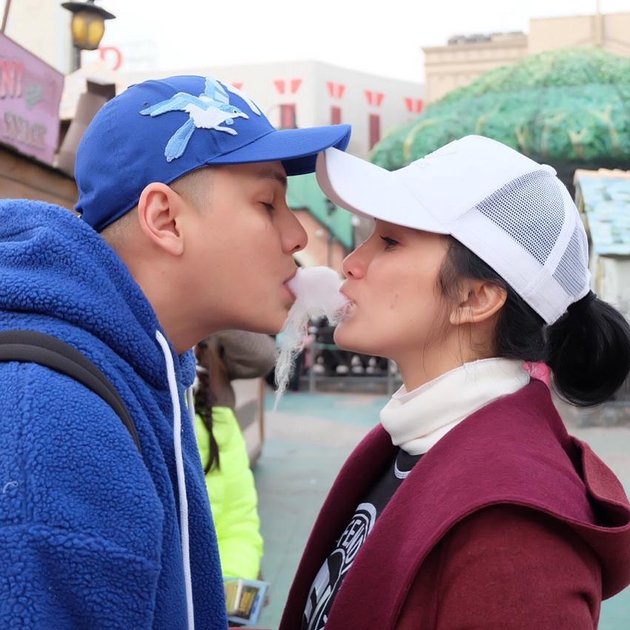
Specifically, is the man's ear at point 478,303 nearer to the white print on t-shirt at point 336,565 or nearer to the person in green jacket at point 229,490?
→ the white print on t-shirt at point 336,565

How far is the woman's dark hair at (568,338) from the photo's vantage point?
59.4 inches

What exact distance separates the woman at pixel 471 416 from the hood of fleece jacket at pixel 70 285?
0.51 meters

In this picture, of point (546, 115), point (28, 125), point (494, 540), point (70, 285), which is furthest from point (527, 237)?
point (546, 115)

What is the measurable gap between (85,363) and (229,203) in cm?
47

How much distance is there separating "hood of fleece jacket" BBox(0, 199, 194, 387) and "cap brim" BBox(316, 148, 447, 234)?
53 cm

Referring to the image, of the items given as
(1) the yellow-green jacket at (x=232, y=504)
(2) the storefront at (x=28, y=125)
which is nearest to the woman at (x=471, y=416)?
(1) the yellow-green jacket at (x=232, y=504)

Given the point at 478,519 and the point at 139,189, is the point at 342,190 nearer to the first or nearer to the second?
the point at 139,189

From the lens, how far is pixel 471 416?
4.63 ft

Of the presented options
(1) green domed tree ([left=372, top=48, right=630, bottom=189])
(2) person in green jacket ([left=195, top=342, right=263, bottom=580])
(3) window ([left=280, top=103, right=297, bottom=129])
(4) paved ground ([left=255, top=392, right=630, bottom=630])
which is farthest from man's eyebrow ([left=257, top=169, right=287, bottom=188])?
(3) window ([left=280, top=103, right=297, bottom=129])

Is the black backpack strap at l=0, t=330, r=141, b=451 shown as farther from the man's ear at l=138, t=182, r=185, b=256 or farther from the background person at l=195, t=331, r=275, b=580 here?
the background person at l=195, t=331, r=275, b=580

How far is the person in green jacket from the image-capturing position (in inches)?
113

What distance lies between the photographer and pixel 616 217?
33.3 ft

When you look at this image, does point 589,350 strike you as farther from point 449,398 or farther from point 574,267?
point 449,398

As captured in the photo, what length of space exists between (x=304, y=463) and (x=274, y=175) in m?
6.66
